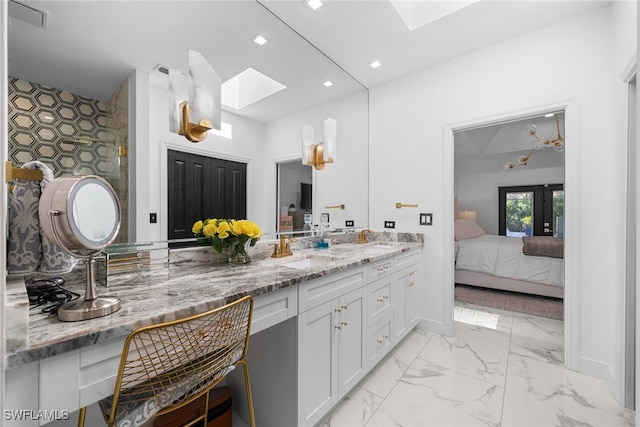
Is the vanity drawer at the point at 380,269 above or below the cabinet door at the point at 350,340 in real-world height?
above

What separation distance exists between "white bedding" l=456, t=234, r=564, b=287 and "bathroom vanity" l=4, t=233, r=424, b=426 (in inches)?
86.3

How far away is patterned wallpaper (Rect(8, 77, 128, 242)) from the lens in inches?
40.5

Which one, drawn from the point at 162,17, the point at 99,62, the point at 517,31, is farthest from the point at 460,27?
the point at 99,62

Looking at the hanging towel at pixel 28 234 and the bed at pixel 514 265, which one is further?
the bed at pixel 514 265

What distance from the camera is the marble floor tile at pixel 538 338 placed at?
2193 mm

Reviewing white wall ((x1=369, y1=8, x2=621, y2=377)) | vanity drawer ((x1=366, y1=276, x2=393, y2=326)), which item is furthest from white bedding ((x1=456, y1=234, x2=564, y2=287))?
vanity drawer ((x1=366, y1=276, x2=393, y2=326))

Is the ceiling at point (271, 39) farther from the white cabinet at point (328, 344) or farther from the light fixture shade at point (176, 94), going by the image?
the white cabinet at point (328, 344)

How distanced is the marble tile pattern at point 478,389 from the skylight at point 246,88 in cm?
199

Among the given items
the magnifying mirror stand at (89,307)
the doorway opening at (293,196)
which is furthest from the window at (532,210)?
the magnifying mirror stand at (89,307)

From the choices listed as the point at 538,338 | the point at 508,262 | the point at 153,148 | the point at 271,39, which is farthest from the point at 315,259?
the point at 508,262

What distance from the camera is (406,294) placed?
2.37 meters

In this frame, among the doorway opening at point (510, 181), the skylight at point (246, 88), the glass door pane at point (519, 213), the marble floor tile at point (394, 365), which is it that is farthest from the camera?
the glass door pane at point (519, 213)

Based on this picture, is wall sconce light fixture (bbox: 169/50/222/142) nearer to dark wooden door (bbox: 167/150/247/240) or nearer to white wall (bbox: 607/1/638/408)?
dark wooden door (bbox: 167/150/247/240)

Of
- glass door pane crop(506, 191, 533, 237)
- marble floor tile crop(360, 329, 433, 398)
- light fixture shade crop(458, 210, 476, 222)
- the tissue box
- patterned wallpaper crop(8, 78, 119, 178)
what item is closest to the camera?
patterned wallpaper crop(8, 78, 119, 178)
